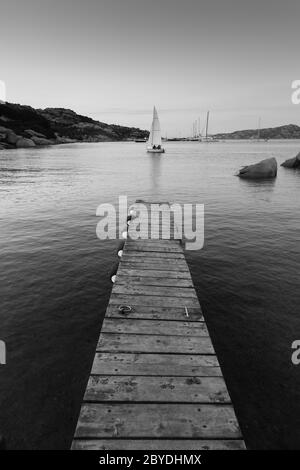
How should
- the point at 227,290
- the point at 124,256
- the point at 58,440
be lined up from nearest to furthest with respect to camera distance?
the point at 58,440, the point at 227,290, the point at 124,256

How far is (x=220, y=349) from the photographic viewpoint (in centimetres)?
907

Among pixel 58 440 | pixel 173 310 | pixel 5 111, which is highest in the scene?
pixel 5 111

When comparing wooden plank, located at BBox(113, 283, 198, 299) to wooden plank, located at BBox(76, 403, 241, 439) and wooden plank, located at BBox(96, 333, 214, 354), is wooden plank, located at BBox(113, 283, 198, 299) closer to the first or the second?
wooden plank, located at BBox(96, 333, 214, 354)

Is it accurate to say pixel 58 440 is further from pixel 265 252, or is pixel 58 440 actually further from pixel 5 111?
pixel 5 111

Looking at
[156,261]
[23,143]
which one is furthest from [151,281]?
[23,143]

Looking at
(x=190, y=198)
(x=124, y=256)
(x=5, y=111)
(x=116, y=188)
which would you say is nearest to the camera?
(x=124, y=256)

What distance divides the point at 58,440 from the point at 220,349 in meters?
5.31

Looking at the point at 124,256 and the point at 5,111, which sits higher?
the point at 5,111

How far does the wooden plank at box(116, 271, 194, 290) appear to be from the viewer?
10734 millimetres

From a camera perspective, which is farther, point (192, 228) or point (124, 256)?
point (192, 228)

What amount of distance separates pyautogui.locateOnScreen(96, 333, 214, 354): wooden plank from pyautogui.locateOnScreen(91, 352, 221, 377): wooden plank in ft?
0.56

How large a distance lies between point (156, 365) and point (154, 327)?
58.8 inches
